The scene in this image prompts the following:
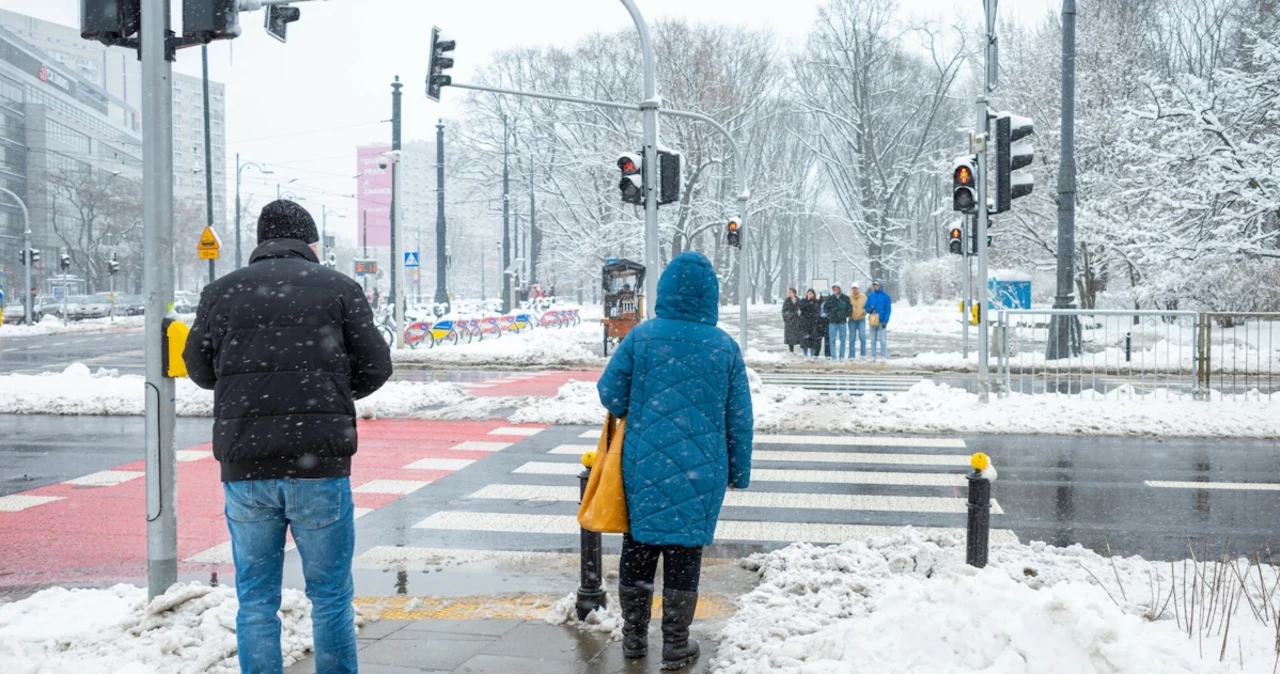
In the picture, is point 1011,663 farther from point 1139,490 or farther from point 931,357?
point 931,357

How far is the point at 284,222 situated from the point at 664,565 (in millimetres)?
2071

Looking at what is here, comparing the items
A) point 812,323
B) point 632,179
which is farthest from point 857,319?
point 632,179

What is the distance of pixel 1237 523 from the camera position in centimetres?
765

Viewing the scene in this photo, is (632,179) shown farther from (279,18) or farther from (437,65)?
Answer: (437,65)

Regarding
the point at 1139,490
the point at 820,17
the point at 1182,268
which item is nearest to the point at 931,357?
the point at 1182,268

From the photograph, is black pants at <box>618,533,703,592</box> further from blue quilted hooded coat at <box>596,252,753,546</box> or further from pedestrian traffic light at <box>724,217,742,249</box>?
pedestrian traffic light at <box>724,217,742,249</box>

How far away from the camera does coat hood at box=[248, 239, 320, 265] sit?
375 centimetres

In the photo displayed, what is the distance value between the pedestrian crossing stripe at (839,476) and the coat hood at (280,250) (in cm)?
597

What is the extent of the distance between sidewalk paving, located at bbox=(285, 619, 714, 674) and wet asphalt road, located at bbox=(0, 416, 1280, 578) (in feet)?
→ 5.85

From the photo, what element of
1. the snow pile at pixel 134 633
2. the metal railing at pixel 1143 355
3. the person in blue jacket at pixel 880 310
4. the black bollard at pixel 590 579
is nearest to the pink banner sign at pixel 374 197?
the person in blue jacket at pixel 880 310

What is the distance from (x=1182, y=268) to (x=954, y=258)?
1135 inches

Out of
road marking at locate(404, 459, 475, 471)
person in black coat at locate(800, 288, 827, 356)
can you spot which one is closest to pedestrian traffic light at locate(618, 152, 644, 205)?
road marking at locate(404, 459, 475, 471)

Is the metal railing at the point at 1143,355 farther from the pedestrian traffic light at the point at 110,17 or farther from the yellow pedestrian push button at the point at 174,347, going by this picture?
the pedestrian traffic light at the point at 110,17

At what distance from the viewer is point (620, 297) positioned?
26.0 m
